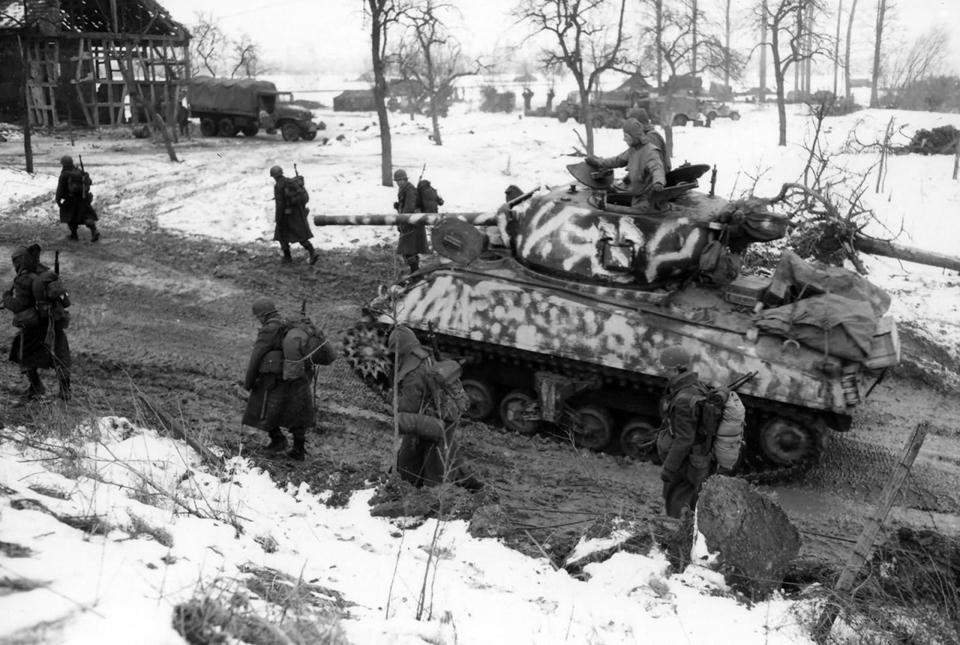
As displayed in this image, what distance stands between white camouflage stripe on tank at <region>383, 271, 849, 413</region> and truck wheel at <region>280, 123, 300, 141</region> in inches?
686

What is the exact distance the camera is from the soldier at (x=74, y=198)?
13.9m

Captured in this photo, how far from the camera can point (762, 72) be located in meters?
44.2

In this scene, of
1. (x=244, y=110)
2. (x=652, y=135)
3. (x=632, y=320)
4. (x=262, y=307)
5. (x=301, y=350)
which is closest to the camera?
(x=301, y=350)

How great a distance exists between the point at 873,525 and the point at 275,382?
4676 mm

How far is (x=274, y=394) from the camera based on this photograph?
7.26 metres

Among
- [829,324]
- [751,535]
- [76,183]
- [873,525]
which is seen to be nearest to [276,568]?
[751,535]

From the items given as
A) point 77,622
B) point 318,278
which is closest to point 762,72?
point 318,278

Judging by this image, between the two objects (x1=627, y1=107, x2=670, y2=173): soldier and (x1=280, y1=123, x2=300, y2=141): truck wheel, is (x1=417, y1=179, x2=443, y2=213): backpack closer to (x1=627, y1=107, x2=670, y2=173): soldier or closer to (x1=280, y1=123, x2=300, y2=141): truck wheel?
(x1=627, y1=107, x2=670, y2=173): soldier

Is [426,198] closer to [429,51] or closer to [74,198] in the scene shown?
[74,198]

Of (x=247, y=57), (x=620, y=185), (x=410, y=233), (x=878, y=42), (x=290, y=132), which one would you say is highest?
(x=247, y=57)

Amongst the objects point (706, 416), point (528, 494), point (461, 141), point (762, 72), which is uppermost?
point (762, 72)

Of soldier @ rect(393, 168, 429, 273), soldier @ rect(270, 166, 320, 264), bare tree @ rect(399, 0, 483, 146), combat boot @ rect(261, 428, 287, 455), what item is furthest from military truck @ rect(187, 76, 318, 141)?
combat boot @ rect(261, 428, 287, 455)

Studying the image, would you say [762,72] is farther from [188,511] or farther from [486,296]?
[188,511]

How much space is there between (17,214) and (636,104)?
64.0 feet
